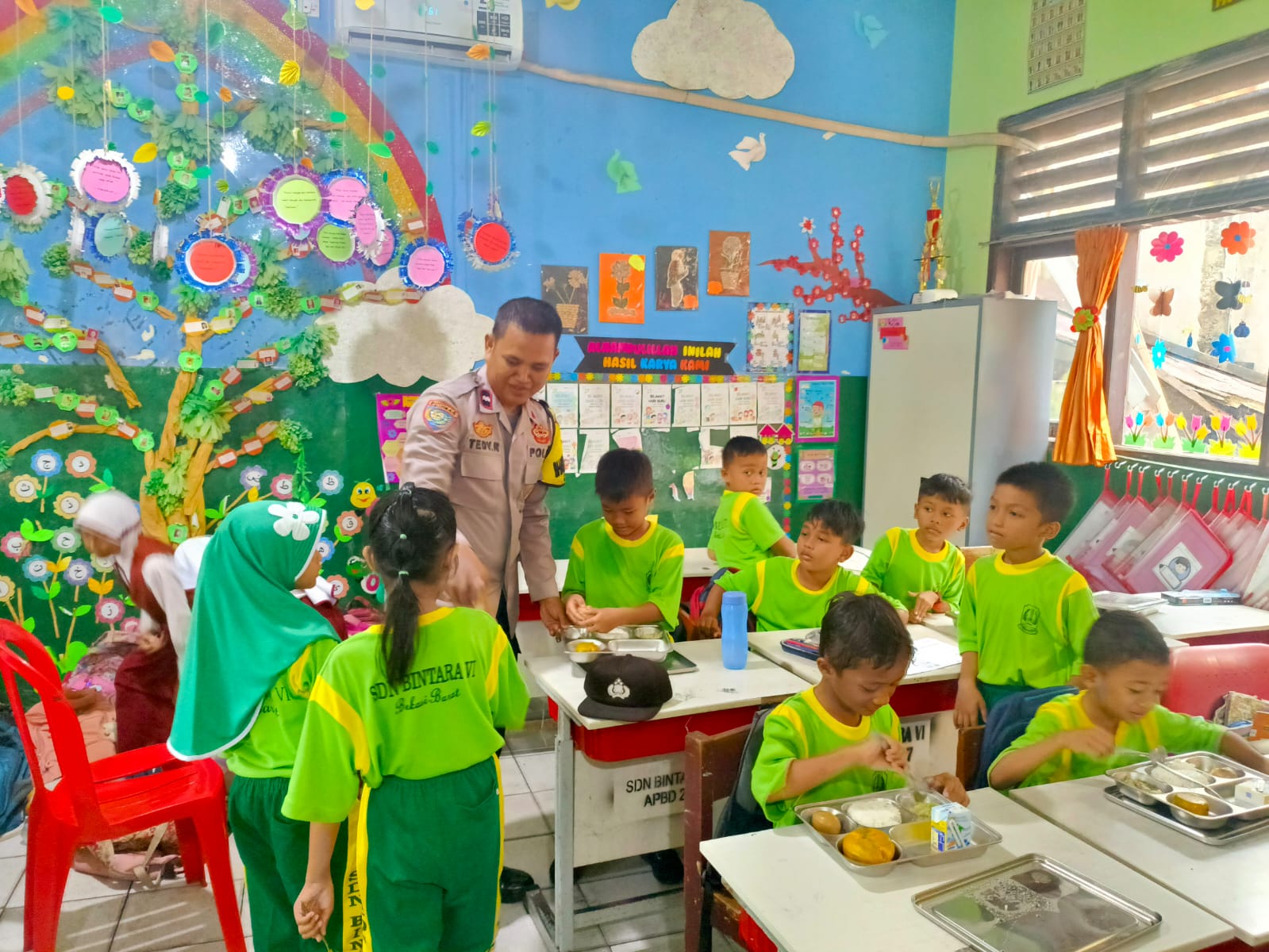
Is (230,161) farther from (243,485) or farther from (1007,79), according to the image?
(1007,79)

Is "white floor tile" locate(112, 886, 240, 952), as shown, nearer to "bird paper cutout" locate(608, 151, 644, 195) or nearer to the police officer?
the police officer

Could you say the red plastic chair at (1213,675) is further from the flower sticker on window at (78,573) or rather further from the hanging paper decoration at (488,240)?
the flower sticker on window at (78,573)

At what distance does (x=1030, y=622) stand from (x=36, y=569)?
3.47 metres

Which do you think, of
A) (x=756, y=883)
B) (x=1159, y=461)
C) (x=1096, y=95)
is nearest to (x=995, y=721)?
(x=756, y=883)

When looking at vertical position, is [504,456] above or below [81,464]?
above

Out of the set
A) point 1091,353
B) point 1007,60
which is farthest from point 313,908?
point 1007,60

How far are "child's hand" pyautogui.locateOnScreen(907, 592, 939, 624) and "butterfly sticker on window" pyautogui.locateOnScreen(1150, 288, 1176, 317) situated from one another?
183 centimetres

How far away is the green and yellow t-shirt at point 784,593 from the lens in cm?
272

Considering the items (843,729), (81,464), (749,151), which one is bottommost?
(843,729)

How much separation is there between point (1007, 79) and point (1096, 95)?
57 cm

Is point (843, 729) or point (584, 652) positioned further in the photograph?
point (584, 652)

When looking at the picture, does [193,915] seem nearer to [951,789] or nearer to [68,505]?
[68,505]

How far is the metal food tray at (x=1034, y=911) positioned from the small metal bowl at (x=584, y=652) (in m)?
1.16

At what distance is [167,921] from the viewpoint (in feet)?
7.79
